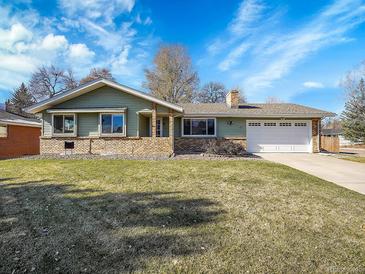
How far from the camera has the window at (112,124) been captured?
45.7 feet

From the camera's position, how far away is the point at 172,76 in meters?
33.8

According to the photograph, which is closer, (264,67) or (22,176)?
(22,176)

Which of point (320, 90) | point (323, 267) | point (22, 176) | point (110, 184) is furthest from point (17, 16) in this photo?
point (320, 90)

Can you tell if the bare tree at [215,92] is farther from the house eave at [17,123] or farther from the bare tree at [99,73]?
the house eave at [17,123]

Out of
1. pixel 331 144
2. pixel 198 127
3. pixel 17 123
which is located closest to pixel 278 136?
pixel 198 127

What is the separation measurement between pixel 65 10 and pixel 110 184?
9908mm

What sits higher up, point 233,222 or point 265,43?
point 265,43

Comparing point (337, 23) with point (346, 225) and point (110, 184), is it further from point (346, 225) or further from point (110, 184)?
point (110, 184)

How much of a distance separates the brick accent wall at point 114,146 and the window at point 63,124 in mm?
561

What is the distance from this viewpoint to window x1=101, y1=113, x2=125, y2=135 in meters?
13.9

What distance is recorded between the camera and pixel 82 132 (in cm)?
1418

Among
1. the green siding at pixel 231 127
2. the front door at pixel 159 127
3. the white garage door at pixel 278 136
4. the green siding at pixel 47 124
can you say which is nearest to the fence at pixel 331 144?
the white garage door at pixel 278 136

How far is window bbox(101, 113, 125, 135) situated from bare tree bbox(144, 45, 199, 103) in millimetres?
19890

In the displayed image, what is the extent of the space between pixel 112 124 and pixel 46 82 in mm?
29375
